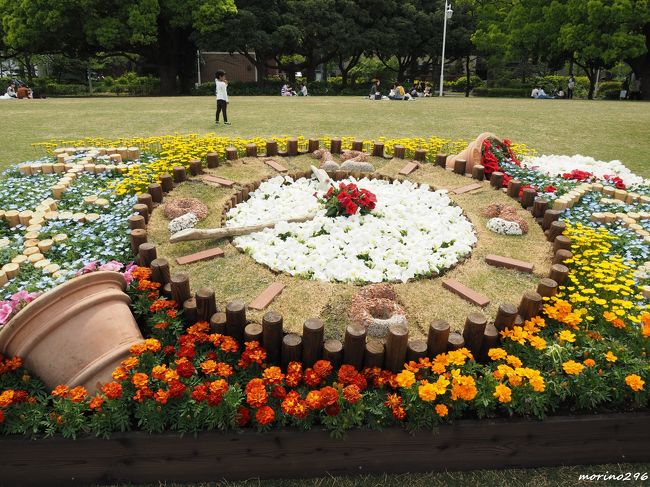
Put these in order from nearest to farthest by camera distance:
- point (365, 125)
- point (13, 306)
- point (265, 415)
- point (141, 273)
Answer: point (265, 415) < point (13, 306) < point (141, 273) < point (365, 125)

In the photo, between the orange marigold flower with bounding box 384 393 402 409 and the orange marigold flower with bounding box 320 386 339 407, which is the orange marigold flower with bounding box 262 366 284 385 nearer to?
the orange marigold flower with bounding box 320 386 339 407

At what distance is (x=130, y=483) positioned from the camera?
2.62 meters

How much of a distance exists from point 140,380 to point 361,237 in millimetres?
2563

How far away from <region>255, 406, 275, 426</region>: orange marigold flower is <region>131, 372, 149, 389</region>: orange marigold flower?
2.20 feet

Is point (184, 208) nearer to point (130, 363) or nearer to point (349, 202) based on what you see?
point (349, 202)

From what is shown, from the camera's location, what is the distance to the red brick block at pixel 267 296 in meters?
3.50

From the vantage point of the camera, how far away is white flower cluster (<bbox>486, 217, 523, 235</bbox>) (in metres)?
4.77

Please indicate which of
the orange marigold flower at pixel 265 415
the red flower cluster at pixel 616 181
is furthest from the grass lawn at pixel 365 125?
the orange marigold flower at pixel 265 415

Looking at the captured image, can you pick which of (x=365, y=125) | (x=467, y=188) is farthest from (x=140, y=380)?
(x=365, y=125)

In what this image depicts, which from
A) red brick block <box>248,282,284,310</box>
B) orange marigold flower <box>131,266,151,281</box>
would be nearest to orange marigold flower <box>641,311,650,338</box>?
red brick block <box>248,282,284,310</box>

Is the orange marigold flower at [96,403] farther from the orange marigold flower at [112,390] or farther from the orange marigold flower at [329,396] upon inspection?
the orange marigold flower at [329,396]

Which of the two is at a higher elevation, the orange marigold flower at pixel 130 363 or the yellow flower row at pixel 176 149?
the yellow flower row at pixel 176 149

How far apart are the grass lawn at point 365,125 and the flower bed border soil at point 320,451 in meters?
7.65

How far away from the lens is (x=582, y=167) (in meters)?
7.76
